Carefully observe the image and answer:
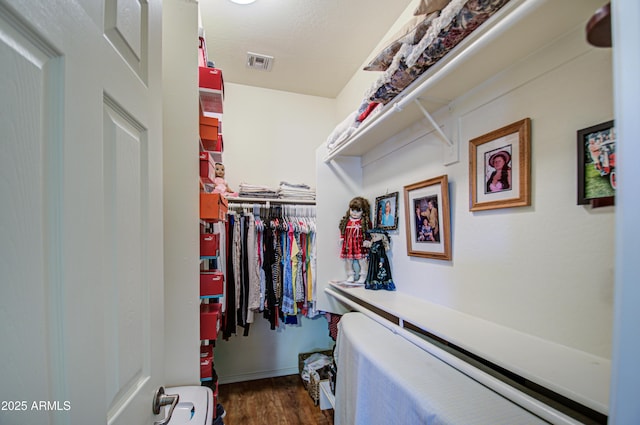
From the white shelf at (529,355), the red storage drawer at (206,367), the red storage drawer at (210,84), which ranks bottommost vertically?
the red storage drawer at (206,367)

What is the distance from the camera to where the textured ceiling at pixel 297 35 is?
1.66 meters

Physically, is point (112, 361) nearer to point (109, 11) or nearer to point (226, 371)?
point (109, 11)

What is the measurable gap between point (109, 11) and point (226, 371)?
264cm

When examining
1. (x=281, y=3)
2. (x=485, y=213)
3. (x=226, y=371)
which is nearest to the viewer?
(x=485, y=213)

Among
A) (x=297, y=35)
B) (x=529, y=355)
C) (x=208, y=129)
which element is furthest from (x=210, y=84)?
(x=529, y=355)

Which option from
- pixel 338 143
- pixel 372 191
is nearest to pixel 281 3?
pixel 338 143

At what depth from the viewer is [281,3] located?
163cm

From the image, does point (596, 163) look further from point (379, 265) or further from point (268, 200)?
point (268, 200)

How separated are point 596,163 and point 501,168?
281mm

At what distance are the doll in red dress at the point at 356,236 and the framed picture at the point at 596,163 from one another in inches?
46.8

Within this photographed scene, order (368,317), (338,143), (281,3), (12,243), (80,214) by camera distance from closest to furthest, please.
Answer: (12,243) < (80,214) < (368,317) < (281,3) < (338,143)

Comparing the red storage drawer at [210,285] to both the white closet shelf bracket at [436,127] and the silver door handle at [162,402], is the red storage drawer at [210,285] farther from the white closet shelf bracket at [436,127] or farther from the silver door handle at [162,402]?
the white closet shelf bracket at [436,127]

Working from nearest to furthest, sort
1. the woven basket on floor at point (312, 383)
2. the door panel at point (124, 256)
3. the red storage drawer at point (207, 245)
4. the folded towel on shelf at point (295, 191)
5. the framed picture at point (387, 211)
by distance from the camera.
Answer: the door panel at point (124, 256) → the red storage drawer at point (207, 245) → the framed picture at point (387, 211) → the woven basket on floor at point (312, 383) → the folded towel on shelf at point (295, 191)

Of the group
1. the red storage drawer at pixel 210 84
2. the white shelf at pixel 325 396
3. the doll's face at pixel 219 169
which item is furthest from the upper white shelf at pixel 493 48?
the white shelf at pixel 325 396
